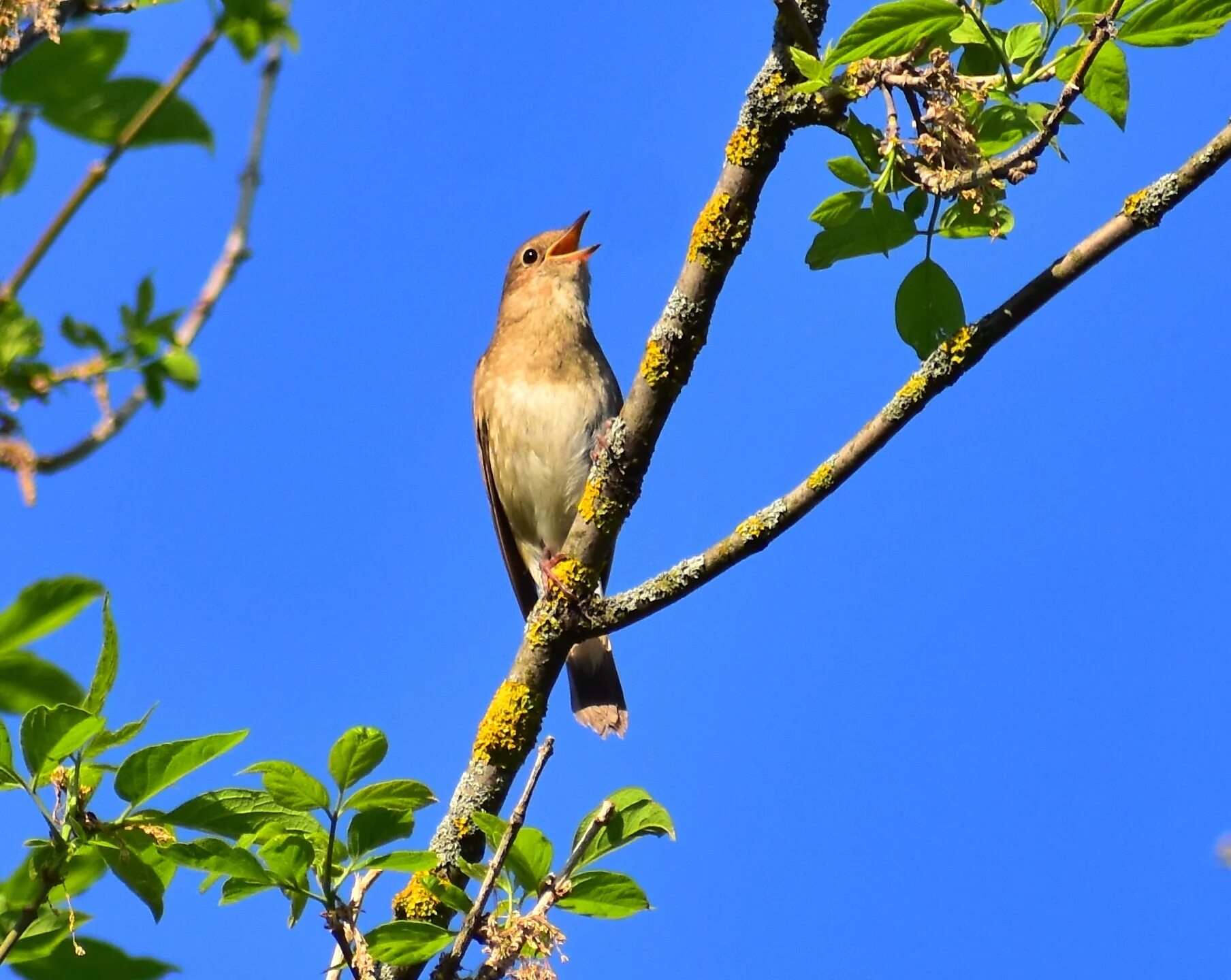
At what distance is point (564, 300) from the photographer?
26.9ft

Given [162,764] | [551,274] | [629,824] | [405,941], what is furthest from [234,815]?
[551,274]

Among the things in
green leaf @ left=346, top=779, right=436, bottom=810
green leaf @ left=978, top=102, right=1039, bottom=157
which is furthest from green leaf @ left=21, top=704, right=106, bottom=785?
green leaf @ left=978, top=102, right=1039, bottom=157

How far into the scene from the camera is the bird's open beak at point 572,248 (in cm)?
841

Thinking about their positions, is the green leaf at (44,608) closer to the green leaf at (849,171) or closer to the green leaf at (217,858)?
the green leaf at (217,858)

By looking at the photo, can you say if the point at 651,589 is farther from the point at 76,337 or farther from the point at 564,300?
the point at 564,300

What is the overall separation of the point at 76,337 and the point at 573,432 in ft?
19.1

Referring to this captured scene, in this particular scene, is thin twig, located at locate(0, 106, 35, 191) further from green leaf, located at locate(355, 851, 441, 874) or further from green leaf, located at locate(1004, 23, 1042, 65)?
green leaf, located at locate(1004, 23, 1042, 65)

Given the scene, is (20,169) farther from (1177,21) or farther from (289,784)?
(1177,21)

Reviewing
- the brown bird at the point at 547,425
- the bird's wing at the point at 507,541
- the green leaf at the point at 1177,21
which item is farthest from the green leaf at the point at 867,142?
the bird's wing at the point at 507,541

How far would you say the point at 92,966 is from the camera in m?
2.36

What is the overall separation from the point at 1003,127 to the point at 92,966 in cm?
259

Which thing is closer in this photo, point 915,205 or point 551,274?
point 915,205

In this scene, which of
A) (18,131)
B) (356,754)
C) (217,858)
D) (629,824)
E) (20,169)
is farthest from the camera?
(629,824)

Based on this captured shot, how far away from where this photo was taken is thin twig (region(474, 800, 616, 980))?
3.05 metres
